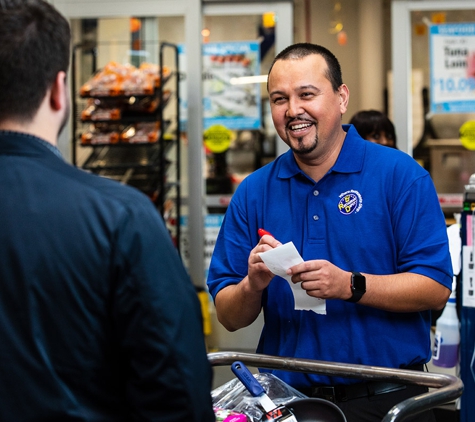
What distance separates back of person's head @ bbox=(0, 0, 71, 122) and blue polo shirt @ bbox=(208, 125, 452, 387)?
1077 millimetres

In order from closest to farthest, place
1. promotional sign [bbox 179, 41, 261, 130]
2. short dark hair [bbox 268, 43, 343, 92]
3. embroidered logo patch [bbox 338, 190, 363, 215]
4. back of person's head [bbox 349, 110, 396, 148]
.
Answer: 1. embroidered logo patch [bbox 338, 190, 363, 215]
2. short dark hair [bbox 268, 43, 343, 92]
3. back of person's head [bbox 349, 110, 396, 148]
4. promotional sign [bbox 179, 41, 261, 130]

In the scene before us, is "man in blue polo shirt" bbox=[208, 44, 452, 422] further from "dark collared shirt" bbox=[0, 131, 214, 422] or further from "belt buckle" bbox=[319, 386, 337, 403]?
"dark collared shirt" bbox=[0, 131, 214, 422]

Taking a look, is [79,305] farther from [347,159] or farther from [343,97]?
[343,97]

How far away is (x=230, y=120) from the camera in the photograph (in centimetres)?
562

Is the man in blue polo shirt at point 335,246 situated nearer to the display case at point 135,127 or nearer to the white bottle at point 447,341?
the white bottle at point 447,341

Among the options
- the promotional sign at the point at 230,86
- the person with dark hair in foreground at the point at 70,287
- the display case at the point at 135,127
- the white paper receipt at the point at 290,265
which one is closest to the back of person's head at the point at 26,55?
the person with dark hair in foreground at the point at 70,287

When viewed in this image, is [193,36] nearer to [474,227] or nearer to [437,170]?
[437,170]

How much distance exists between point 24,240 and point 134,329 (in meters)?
0.23

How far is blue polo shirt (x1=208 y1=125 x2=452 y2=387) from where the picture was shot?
1.99 meters

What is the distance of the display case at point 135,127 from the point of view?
5363 mm

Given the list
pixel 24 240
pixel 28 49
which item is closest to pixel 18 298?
pixel 24 240

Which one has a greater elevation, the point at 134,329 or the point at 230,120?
the point at 230,120

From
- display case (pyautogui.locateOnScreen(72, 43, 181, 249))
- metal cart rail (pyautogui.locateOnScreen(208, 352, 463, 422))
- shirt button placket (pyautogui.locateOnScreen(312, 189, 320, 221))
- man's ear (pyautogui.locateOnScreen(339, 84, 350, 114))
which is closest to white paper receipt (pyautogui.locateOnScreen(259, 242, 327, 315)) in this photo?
metal cart rail (pyautogui.locateOnScreen(208, 352, 463, 422))

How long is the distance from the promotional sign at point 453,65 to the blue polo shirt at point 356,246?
3.49 meters
